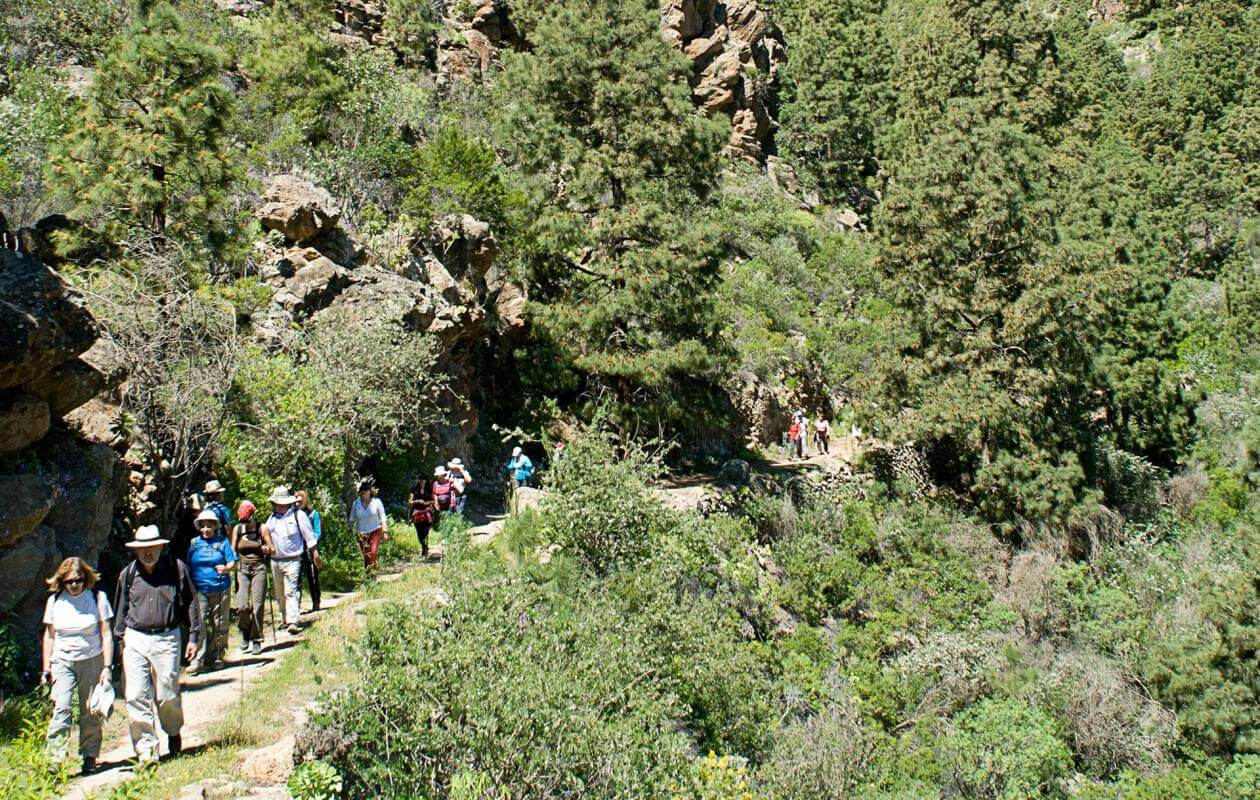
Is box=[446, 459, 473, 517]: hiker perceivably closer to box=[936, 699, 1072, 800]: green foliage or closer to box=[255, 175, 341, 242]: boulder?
box=[255, 175, 341, 242]: boulder

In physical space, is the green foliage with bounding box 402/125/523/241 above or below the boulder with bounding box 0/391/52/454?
above

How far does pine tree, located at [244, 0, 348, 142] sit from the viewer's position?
20938 millimetres

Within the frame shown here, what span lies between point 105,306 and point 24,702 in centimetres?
540

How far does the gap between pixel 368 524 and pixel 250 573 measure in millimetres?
3015

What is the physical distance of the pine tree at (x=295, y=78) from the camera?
20.9 metres

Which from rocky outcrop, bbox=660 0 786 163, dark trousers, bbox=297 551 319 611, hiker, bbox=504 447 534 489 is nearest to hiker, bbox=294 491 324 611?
dark trousers, bbox=297 551 319 611

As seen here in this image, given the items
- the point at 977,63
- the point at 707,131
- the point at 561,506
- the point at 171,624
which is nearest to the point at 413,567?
the point at 561,506

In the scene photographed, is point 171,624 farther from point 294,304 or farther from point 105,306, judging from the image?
point 294,304

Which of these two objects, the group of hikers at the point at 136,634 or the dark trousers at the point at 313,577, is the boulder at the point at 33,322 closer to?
the group of hikers at the point at 136,634

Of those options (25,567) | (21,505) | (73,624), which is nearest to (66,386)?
(21,505)

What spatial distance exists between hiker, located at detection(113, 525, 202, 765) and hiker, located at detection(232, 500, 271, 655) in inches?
83.3

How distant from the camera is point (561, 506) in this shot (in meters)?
11.7

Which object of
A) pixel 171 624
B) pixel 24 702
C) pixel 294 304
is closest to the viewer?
pixel 171 624

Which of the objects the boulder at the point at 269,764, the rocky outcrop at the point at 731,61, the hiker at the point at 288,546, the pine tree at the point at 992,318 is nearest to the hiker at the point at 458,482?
the hiker at the point at 288,546
